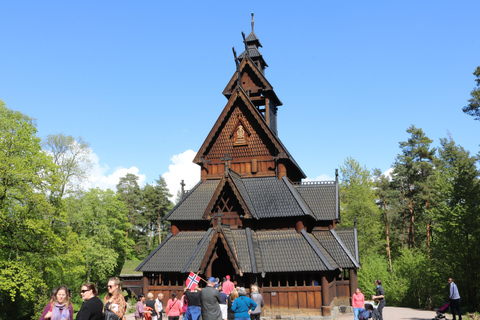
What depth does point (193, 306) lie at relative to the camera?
10.7 m

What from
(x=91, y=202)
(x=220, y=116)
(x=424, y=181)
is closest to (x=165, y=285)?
(x=220, y=116)

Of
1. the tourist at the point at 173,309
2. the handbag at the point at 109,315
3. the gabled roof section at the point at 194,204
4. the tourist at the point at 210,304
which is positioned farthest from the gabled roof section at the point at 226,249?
the handbag at the point at 109,315

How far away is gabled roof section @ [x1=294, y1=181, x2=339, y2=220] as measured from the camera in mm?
23250

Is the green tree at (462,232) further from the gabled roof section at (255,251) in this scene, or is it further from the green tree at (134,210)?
the green tree at (134,210)

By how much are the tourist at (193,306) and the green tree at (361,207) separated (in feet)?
120

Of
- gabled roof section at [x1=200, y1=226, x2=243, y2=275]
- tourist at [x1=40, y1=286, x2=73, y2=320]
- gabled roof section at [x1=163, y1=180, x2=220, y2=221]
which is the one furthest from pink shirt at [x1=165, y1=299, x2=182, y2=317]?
gabled roof section at [x1=163, y1=180, x2=220, y2=221]

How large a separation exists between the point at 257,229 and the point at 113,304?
53.1ft

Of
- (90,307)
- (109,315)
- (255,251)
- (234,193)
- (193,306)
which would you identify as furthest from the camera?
(234,193)

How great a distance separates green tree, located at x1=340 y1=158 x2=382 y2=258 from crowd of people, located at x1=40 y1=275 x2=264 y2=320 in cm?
3521

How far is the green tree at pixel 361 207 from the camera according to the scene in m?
47.3

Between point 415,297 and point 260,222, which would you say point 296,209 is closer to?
point 260,222

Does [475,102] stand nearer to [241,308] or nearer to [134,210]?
[241,308]

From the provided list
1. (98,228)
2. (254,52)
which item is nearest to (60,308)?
(254,52)

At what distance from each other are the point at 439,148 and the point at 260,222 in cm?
4061
